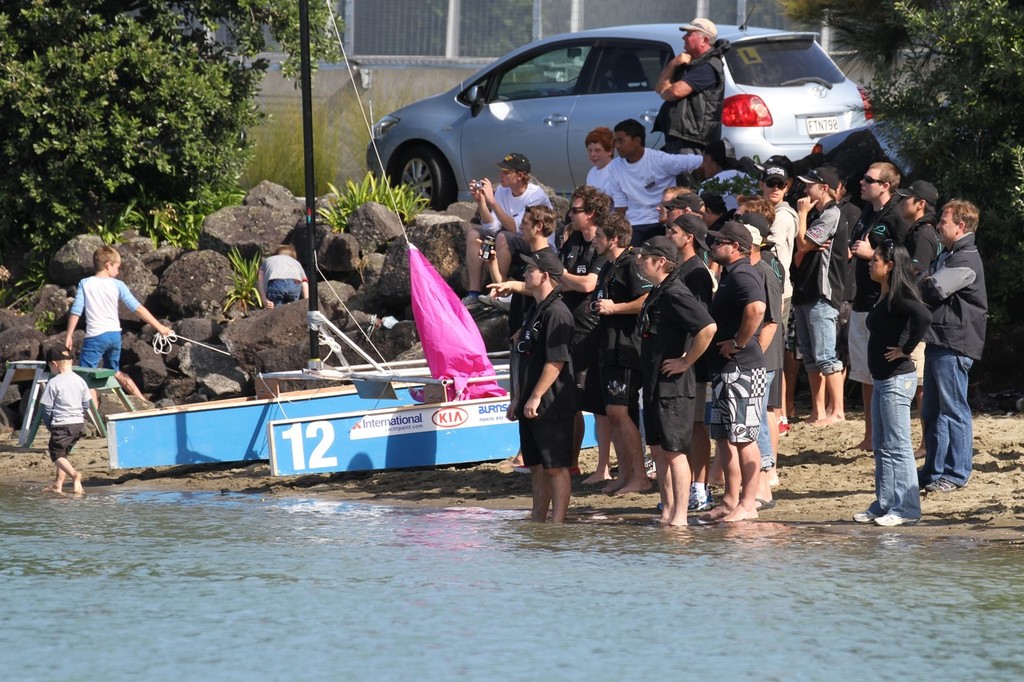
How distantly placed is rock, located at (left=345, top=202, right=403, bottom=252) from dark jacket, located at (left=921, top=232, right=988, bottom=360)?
7672 mm

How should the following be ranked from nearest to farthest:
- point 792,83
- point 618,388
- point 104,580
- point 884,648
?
point 884,648, point 104,580, point 618,388, point 792,83

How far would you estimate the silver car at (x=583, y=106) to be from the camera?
45.3 ft

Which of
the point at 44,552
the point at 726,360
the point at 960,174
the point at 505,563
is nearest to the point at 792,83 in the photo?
the point at 960,174

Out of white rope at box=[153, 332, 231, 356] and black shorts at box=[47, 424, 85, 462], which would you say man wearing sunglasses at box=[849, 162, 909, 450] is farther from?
white rope at box=[153, 332, 231, 356]

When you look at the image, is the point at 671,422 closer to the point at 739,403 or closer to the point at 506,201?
the point at 739,403

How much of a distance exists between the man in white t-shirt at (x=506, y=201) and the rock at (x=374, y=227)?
3.52 m

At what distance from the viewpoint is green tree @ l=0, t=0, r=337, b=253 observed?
16.1m

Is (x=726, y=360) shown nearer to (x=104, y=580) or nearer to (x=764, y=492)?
(x=764, y=492)

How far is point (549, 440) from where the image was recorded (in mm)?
9102

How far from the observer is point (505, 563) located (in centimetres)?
813

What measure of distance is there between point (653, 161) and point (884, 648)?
6.23 meters

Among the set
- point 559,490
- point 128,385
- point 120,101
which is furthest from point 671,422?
point 120,101

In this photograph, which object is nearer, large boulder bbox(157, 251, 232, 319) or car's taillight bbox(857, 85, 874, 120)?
car's taillight bbox(857, 85, 874, 120)

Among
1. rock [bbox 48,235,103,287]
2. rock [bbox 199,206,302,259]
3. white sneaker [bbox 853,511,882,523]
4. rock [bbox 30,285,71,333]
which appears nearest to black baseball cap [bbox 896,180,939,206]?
white sneaker [bbox 853,511,882,523]
